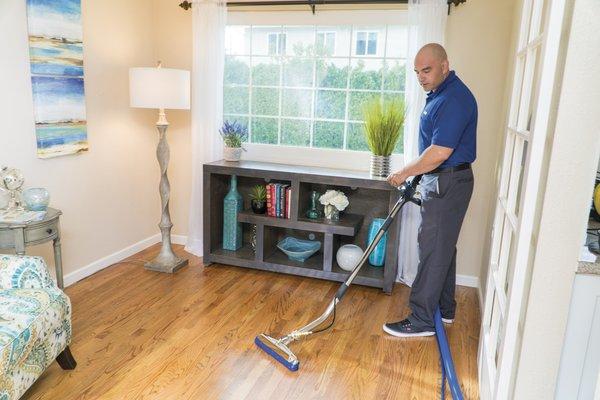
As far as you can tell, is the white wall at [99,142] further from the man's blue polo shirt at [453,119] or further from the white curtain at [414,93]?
the man's blue polo shirt at [453,119]

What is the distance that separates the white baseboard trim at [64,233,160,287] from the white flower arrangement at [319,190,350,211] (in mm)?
1628

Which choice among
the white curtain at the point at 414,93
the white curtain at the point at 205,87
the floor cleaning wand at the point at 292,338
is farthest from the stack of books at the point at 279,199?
the floor cleaning wand at the point at 292,338

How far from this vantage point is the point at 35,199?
100 inches

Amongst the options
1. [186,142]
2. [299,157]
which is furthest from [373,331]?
[186,142]

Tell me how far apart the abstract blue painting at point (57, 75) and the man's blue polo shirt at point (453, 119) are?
7.28 ft

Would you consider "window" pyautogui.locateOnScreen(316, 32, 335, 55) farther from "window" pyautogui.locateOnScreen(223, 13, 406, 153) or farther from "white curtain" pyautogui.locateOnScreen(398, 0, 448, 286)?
"white curtain" pyautogui.locateOnScreen(398, 0, 448, 286)

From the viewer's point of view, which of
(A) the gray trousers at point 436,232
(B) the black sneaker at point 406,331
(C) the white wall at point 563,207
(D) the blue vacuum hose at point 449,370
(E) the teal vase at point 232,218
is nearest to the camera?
(C) the white wall at point 563,207

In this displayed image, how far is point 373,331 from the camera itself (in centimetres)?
269

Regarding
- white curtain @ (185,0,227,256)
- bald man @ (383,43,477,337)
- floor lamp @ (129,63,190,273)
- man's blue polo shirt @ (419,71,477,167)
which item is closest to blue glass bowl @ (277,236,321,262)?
white curtain @ (185,0,227,256)

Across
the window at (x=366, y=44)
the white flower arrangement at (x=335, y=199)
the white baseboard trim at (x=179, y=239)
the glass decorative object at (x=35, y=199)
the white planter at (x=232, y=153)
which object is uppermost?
the window at (x=366, y=44)

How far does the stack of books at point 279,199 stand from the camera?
3410 millimetres

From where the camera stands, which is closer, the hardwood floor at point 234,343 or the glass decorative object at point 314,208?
the hardwood floor at point 234,343

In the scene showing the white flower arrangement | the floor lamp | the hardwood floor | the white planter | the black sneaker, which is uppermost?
the floor lamp

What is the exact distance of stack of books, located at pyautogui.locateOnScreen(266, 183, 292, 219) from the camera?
341 cm
